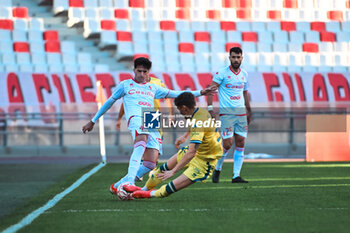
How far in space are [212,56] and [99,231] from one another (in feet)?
64.5

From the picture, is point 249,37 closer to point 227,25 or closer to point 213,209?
point 227,25

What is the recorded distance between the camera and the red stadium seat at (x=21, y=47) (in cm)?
2397

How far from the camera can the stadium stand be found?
79.9 feet

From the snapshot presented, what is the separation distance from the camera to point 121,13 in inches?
1012

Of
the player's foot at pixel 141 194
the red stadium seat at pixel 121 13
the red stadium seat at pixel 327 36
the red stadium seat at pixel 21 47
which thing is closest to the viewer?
the player's foot at pixel 141 194

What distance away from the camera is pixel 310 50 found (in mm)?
26406

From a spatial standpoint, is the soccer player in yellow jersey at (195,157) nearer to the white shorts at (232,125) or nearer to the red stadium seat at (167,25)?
the white shorts at (232,125)

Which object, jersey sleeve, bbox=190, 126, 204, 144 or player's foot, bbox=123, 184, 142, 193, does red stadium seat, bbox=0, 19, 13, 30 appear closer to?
player's foot, bbox=123, 184, 142, 193

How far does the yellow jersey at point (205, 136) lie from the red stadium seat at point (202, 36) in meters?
17.5

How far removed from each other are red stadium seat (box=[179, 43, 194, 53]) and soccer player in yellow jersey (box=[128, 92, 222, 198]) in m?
16.9

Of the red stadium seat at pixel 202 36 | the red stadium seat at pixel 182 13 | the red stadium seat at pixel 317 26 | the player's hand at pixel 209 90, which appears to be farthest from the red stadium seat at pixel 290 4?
the player's hand at pixel 209 90

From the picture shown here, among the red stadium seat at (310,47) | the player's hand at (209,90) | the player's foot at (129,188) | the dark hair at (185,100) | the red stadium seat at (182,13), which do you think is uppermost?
the dark hair at (185,100)

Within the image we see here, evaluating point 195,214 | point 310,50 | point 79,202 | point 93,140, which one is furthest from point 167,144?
point 195,214

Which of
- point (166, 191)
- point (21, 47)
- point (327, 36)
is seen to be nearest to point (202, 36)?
point (327, 36)
